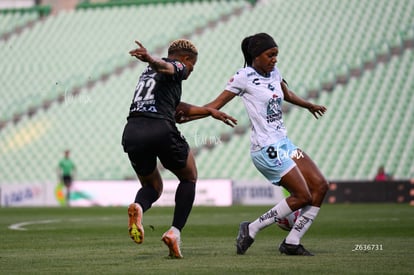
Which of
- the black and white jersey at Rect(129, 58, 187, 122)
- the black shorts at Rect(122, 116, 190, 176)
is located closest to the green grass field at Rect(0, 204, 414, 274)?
the black shorts at Rect(122, 116, 190, 176)

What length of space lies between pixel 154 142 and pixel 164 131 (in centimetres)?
13

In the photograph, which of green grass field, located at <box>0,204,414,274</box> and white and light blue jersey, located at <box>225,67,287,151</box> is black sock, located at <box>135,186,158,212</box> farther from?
white and light blue jersey, located at <box>225,67,287,151</box>

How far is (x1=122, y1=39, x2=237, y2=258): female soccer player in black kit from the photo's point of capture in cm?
784

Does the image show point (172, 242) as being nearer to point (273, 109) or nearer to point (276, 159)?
point (276, 159)

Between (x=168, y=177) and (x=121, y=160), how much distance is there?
7.39 ft

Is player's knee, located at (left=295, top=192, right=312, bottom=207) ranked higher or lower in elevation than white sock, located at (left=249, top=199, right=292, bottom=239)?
higher

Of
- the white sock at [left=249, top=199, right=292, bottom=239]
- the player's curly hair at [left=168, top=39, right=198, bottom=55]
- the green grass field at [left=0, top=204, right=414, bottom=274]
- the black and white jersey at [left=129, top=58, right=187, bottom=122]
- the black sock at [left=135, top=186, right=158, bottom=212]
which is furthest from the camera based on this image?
the white sock at [left=249, top=199, right=292, bottom=239]

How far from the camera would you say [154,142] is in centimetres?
786

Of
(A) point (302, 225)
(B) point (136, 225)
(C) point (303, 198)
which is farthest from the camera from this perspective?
(A) point (302, 225)

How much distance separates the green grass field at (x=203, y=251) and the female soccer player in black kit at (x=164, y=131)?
1.44 feet

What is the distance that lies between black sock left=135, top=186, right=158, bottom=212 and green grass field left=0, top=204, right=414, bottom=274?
471 millimetres

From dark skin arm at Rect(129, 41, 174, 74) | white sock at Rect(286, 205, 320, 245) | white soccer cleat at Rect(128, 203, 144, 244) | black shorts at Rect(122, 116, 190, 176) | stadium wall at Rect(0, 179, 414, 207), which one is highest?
dark skin arm at Rect(129, 41, 174, 74)

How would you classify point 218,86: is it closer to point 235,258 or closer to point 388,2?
point 388,2

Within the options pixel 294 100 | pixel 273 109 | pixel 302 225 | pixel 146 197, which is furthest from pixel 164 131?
pixel 294 100
